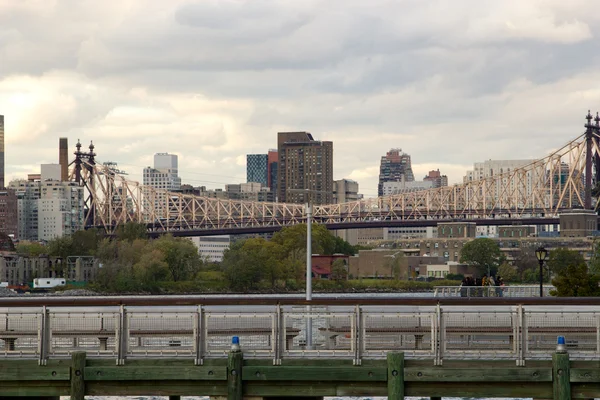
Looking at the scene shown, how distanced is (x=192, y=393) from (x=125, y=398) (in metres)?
16.7

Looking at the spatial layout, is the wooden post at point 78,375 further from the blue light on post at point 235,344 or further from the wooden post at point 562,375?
the wooden post at point 562,375

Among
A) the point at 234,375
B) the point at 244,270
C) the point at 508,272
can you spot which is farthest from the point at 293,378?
the point at 508,272

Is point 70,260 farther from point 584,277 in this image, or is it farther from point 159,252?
point 584,277

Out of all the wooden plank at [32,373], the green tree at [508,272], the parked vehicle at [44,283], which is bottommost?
the parked vehicle at [44,283]

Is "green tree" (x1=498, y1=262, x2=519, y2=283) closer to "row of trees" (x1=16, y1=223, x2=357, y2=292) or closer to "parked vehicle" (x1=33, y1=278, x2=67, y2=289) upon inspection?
"row of trees" (x1=16, y1=223, x2=357, y2=292)

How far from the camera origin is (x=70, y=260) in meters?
182

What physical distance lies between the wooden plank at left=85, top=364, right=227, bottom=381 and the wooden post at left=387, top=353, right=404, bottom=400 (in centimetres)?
331

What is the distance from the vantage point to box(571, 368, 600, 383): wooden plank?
1041 inches

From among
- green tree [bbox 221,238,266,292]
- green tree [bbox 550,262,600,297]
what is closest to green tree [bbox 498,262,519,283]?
green tree [bbox 221,238,266,292]

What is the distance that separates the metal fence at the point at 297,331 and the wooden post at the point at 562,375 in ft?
2.82

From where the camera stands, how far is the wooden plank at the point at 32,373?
90.3 ft

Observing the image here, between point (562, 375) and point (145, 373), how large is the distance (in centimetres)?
802

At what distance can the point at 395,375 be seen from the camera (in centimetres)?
2678

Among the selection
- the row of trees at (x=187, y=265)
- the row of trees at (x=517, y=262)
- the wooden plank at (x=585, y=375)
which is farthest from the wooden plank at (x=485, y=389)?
the row of trees at (x=187, y=265)
